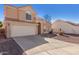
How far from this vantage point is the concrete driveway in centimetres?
395

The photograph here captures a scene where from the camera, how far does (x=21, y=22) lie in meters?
4.01

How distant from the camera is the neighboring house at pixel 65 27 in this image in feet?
13.2

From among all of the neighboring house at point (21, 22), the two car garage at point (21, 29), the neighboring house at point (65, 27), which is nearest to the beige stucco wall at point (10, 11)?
the neighboring house at point (21, 22)

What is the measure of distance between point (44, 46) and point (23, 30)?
495 mm

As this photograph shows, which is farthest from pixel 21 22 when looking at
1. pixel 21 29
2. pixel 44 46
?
pixel 44 46

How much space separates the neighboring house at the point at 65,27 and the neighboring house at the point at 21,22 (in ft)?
0.44

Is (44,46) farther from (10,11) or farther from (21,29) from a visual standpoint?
(10,11)

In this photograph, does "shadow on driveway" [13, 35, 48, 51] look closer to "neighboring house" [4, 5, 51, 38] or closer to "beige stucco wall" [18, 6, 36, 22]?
"neighboring house" [4, 5, 51, 38]

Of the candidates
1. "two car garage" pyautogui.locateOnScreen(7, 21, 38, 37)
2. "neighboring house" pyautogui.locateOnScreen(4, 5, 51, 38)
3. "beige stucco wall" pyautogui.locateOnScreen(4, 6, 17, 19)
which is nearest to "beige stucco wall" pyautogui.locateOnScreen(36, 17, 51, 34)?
"neighboring house" pyautogui.locateOnScreen(4, 5, 51, 38)

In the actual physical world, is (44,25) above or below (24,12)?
below

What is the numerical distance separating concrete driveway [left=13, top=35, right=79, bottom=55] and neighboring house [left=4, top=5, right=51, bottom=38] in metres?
0.12

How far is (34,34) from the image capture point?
160 inches

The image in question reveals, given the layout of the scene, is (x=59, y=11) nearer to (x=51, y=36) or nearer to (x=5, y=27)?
(x=51, y=36)

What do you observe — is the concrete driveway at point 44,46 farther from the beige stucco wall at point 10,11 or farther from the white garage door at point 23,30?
the beige stucco wall at point 10,11
